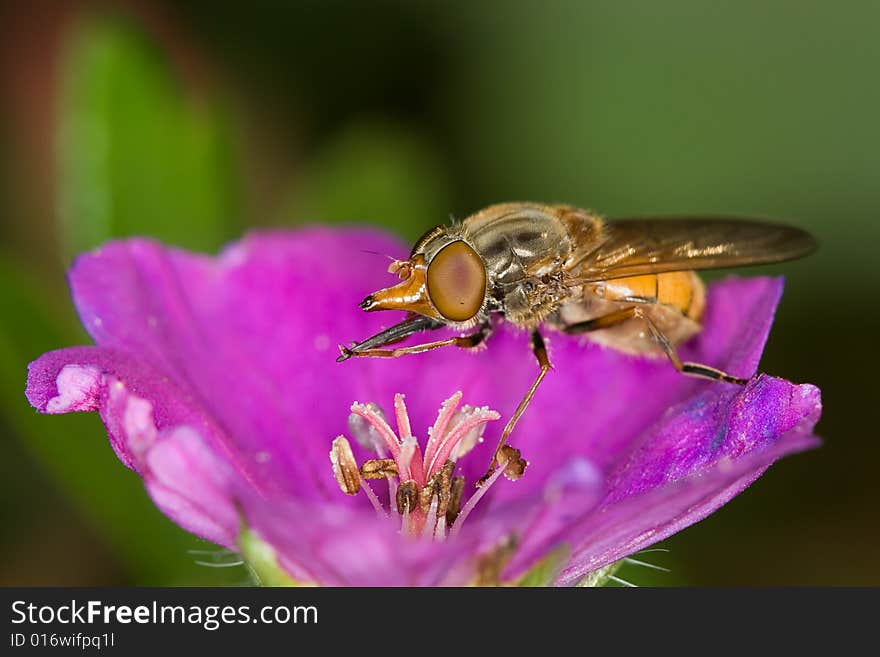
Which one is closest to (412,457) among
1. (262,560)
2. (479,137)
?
(262,560)

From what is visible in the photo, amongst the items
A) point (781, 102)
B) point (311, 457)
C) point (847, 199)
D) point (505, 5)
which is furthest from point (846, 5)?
point (311, 457)

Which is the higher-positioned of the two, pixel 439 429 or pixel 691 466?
pixel 439 429

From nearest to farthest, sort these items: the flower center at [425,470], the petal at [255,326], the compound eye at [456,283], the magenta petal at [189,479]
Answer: the magenta petal at [189,479], the compound eye at [456,283], the flower center at [425,470], the petal at [255,326]

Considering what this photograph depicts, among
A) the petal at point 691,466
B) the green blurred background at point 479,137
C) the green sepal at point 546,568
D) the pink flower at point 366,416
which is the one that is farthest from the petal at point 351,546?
the green blurred background at point 479,137

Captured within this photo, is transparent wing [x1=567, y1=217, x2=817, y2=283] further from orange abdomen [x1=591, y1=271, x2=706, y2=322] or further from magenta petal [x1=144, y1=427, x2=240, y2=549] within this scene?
magenta petal [x1=144, y1=427, x2=240, y2=549]

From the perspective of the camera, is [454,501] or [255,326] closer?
[454,501]

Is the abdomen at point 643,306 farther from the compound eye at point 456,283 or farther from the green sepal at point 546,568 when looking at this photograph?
the green sepal at point 546,568

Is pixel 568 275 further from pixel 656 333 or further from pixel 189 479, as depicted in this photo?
pixel 189 479

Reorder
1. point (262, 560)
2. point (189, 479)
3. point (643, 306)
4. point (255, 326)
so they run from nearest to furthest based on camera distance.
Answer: point (189, 479), point (262, 560), point (643, 306), point (255, 326)
